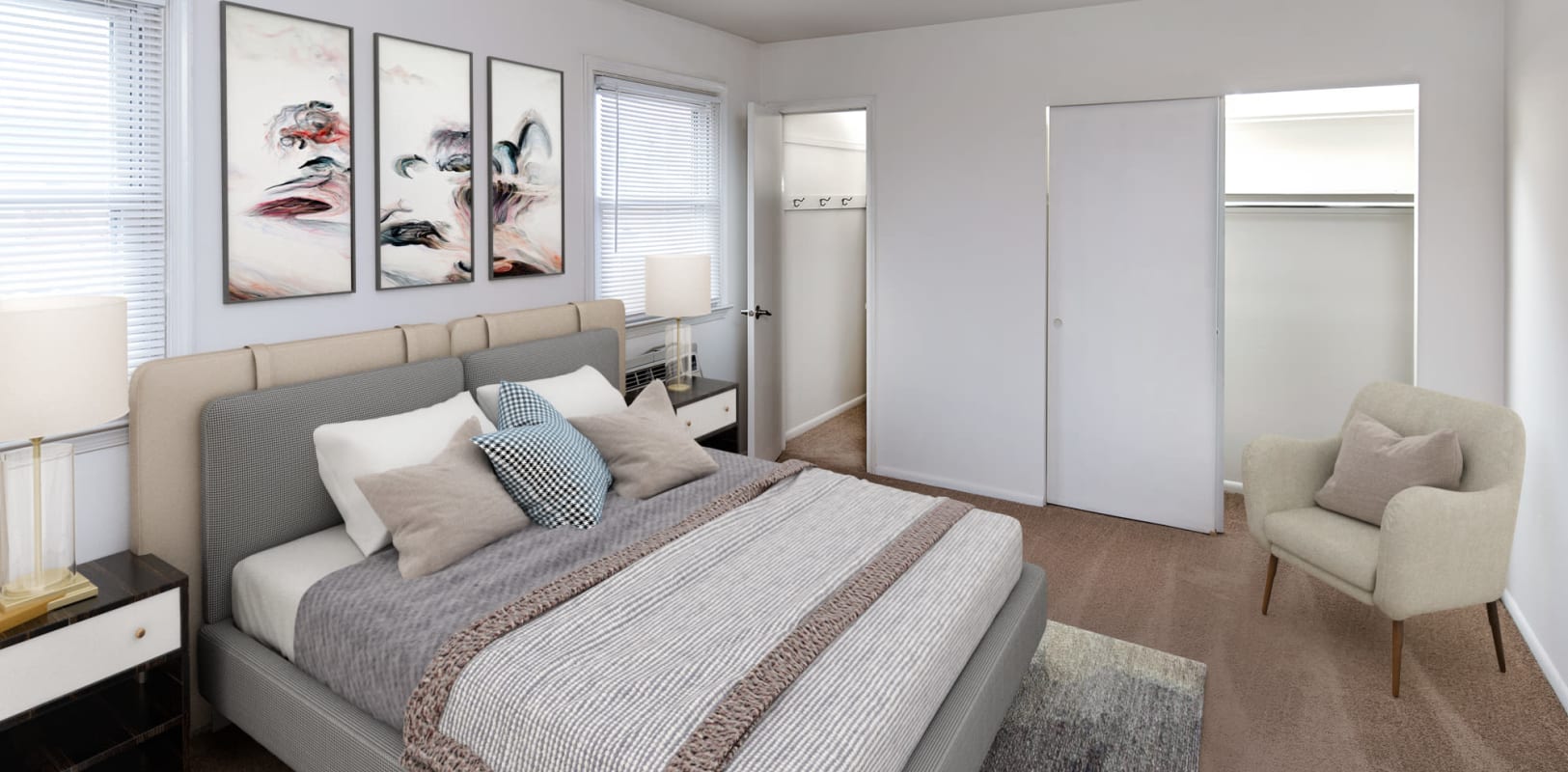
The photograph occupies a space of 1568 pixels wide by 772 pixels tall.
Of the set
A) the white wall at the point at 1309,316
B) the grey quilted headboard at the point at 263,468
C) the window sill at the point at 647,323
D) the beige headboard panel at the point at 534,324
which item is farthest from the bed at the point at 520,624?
the white wall at the point at 1309,316

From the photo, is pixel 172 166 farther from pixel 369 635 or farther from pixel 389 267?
pixel 369 635

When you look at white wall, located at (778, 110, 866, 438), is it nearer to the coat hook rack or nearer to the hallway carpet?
the coat hook rack

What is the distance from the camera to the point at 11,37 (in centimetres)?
211

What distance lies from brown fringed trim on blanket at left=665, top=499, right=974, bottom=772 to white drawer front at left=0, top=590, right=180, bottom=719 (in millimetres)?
1406

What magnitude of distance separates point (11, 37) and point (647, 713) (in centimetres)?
225

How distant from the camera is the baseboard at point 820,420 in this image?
587 centimetres

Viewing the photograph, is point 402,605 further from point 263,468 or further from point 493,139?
point 493,139

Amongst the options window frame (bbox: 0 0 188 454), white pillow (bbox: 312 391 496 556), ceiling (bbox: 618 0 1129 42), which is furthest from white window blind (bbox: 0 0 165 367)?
ceiling (bbox: 618 0 1129 42)

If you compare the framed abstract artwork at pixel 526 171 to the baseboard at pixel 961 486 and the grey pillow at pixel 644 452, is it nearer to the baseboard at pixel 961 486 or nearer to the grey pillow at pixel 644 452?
the grey pillow at pixel 644 452

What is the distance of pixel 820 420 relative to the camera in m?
6.28

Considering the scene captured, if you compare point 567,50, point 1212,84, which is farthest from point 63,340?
point 1212,84

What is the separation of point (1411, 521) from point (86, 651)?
3.44 meters

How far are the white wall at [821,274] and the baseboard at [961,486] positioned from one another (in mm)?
864

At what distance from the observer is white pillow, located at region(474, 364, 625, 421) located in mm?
2984
